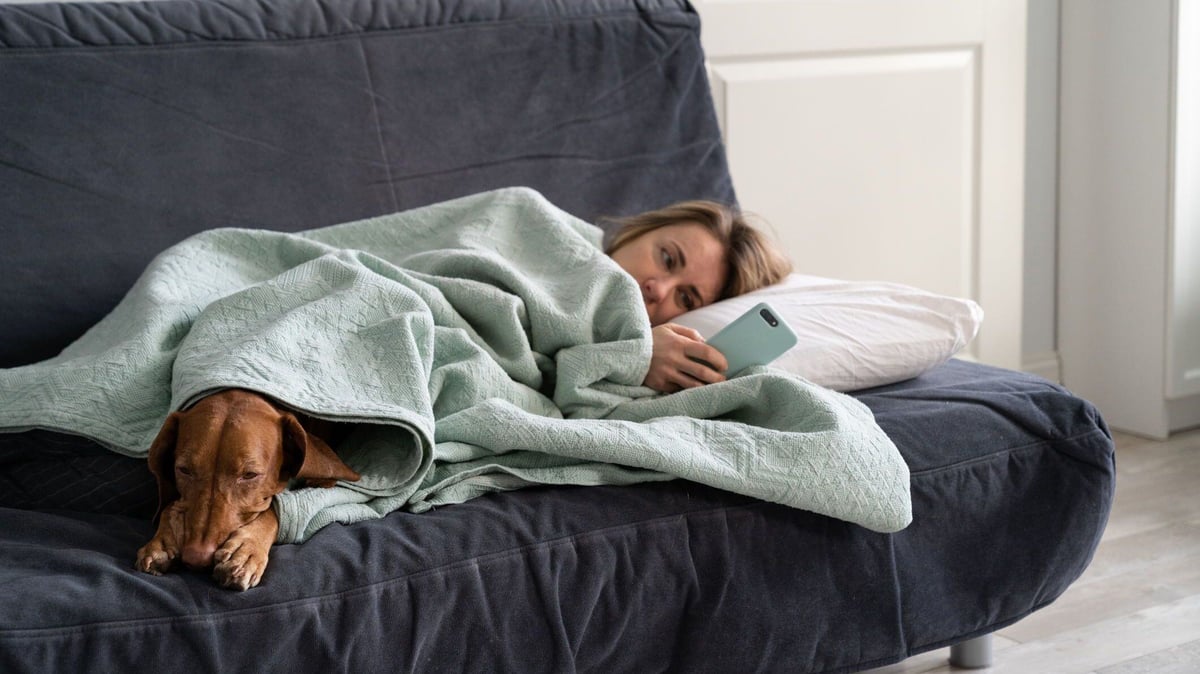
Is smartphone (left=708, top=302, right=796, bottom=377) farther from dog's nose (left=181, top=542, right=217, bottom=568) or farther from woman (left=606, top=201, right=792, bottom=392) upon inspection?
dog's nose (left=181, top=542, right=217, bottom=568)

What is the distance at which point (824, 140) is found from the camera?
249cm

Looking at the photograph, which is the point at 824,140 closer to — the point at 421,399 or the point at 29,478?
the point at 421,399

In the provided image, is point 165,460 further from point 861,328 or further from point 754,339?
point 861,328

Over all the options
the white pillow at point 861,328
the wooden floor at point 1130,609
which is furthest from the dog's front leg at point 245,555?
the wooden floor at point 1130,609

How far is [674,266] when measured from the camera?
1679mm

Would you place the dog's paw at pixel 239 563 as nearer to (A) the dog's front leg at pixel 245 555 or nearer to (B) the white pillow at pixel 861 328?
(A) the dog's front leg at pixel 245 555

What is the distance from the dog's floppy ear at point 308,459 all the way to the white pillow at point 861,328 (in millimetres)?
578

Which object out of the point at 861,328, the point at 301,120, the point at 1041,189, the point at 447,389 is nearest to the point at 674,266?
the point at 861,328

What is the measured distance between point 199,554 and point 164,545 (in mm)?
46

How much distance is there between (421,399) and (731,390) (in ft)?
1.19

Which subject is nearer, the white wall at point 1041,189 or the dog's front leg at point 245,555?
the dog's front leg at point 245,555

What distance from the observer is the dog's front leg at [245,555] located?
1016mm

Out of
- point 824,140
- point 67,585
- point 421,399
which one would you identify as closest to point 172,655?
point 67,585

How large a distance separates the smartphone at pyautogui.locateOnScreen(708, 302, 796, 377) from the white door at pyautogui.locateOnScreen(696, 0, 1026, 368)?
1.03m
